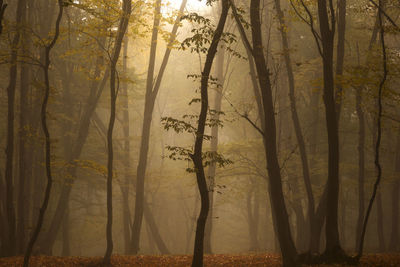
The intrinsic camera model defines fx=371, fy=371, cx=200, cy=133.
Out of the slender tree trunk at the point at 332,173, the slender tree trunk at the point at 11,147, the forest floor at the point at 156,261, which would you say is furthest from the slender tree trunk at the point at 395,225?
the slender tree trunk at the point at 11,147

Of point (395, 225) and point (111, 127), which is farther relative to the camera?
point (395, 225)

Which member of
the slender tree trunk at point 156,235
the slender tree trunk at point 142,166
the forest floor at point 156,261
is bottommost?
the slender tree trunk at point 156,235

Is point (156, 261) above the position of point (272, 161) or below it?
below

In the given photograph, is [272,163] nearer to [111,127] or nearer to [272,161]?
[272,161]

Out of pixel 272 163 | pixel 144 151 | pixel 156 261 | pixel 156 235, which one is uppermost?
pixel 144 151

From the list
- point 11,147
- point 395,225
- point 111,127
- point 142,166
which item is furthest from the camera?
point 395,225

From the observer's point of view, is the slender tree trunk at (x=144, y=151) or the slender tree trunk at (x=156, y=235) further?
the slender tree trunk at (x=156, y=235)

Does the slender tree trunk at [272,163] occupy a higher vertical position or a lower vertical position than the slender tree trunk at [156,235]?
higher

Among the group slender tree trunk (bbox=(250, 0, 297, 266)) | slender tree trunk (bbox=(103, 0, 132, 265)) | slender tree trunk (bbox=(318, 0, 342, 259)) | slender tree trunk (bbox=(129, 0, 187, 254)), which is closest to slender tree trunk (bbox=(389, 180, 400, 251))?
slender tree trunk (bbox=(318, 0, 342, 259))

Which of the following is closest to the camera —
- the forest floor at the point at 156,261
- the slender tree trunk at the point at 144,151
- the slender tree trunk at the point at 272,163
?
the slender tree trunk at the point at 272,163

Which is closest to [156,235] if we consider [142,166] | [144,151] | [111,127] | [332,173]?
[142,166]

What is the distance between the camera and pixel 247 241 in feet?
97.3

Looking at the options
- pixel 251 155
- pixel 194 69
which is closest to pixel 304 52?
pixel 251 155

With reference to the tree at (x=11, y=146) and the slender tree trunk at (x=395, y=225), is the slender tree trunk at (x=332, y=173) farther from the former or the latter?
the slender tree trunk at (x=395, y=225)
